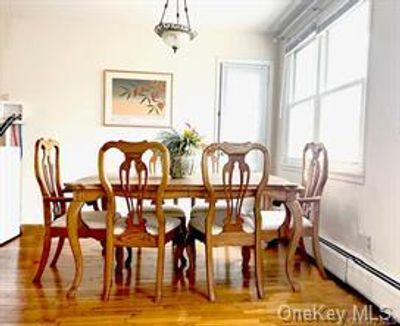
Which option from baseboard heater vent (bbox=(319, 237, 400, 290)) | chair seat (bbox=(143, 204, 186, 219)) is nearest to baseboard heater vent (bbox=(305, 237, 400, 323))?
baseboard heater vent (bbox=(319, 237, 400, 290))

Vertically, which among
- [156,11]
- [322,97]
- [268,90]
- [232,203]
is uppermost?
[156,11]

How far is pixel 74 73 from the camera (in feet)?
16.2

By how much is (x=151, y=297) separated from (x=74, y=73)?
3197 mm

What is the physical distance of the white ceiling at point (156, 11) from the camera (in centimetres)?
422

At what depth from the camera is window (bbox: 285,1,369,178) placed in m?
3.17

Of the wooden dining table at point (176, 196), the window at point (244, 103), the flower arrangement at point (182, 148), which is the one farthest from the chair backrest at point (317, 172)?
the window at point (244, 103)

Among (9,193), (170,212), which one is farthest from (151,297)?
(9,193)

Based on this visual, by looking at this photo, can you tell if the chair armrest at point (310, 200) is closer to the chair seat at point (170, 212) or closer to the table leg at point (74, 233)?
the chair seat at point (170, 212)

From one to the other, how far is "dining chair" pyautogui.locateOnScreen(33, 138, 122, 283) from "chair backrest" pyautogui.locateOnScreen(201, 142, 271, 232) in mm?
798

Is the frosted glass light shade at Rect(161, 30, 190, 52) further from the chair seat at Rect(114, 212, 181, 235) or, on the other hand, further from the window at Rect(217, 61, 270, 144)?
the window at Rect(217, 61, 270, 144)

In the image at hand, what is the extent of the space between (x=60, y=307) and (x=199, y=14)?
132 inches

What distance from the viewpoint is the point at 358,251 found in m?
2.96

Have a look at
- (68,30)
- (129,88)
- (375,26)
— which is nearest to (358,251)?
(375,26)

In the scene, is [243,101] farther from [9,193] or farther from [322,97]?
[9,193]
